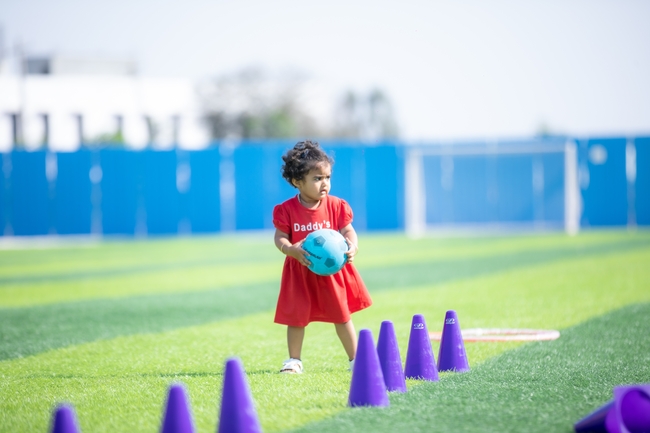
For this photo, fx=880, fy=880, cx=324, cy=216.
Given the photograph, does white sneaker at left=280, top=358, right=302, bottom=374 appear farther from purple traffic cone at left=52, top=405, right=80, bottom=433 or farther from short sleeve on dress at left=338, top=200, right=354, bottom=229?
purple traffic cone at left=52, top=405, right=80, bottom=433

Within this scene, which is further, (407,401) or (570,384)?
(570,384)

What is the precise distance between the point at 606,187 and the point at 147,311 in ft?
71.6

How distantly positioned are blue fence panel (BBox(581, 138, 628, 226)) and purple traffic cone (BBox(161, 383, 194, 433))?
27.0 metres

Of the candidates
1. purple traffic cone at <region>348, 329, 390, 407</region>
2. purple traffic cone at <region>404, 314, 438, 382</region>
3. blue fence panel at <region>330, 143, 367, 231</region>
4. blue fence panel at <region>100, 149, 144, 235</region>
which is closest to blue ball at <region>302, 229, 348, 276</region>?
purple traffic cone at <region>404, 314, 438, 382</region>

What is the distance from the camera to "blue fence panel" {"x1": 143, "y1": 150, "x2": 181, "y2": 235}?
3091 cm

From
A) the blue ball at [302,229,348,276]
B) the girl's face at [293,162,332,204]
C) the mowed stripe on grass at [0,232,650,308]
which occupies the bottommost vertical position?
the mowed stripe on grass at [0,232,650,308]

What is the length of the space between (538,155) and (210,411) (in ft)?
88.2

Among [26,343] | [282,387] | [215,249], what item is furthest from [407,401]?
[215,249]

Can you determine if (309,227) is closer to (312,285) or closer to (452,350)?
(312,285)

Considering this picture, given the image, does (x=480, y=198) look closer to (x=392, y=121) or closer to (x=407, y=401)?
(x=407, y=401)

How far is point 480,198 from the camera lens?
3100 centimetres

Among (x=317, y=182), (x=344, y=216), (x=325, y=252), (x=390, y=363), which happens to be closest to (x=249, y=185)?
(x=344, y=216)

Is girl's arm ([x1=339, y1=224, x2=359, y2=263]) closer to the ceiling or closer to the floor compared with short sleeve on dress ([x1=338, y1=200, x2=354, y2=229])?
closer to the floor

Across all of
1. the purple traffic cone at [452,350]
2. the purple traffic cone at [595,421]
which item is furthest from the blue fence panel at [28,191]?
the purple traffic cone at [595,421]
